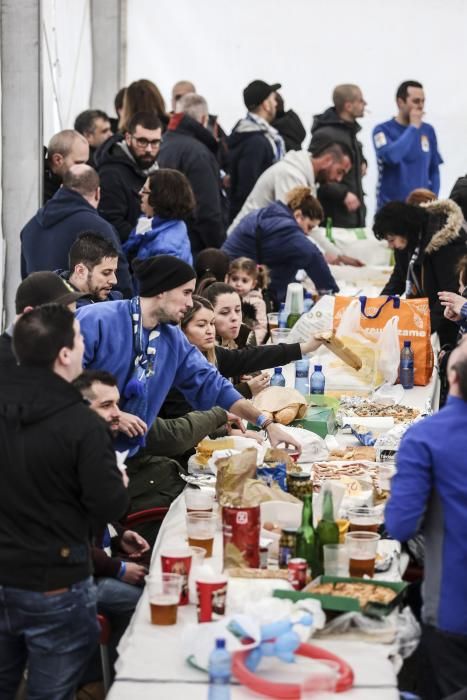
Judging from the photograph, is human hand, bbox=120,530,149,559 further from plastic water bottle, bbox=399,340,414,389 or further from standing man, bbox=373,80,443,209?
standing man, bbox=373,80,443,209

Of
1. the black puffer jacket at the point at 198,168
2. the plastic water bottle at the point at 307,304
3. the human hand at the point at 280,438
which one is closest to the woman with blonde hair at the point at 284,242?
the plastic water bottle at the point at 307,304

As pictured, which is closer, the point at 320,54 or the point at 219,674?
the point at 219,674

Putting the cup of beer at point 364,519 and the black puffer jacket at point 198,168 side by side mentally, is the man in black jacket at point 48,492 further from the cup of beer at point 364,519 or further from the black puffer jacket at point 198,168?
the black puffer jacket at point 198,168

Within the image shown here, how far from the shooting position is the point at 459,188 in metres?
8.41

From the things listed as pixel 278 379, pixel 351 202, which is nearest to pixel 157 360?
pixel 278 379

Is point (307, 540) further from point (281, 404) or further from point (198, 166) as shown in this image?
point (198, 166)

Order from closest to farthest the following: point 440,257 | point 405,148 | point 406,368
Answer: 1. point 406,368
2. point 440,257
3. point 405,148

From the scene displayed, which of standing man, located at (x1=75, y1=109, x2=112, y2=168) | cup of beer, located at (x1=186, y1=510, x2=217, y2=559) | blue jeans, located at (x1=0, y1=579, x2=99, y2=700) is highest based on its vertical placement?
standing man, located at (x1=75, y1=109, x2=112, y2=168)

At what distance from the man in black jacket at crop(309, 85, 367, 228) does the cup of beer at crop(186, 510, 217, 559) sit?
6.51 meters

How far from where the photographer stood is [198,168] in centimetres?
830

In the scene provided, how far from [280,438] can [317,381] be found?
4.10 feet

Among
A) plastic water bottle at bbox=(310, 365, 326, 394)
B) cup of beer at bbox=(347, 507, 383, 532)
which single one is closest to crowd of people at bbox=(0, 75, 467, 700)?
plastic water bottle at bbox=(310, 365, 326, 394)

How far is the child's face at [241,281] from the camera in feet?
23.8

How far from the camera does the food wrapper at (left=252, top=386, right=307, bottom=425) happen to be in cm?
516
